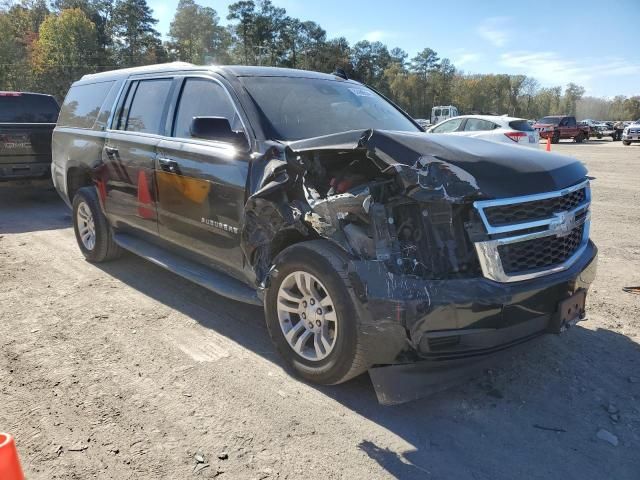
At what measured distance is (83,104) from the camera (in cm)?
601

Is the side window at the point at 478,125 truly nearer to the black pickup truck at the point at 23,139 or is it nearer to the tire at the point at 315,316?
the black pickup truck at the point at 23,139

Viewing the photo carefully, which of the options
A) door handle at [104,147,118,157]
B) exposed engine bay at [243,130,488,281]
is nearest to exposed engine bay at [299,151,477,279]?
exposed engine bay at [243,130,488,281]

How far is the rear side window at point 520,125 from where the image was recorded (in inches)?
543

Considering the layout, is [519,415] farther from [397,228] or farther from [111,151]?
[111,151]

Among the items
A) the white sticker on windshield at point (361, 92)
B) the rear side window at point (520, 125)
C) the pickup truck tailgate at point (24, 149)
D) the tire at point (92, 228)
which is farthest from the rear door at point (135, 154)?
the rear side window at point (520, 125)

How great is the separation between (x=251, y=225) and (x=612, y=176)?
13.8 m

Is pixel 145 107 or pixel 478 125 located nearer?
pixel 145 107

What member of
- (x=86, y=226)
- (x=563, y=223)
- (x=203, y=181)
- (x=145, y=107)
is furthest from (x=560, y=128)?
(x=203, y=181)

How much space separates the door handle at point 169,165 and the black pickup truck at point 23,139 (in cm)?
609

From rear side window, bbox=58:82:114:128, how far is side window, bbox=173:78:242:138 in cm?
168

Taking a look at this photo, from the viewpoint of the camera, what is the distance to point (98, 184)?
5418 millimetres

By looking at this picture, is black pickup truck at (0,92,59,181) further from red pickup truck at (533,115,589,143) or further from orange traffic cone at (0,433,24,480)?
red pickup truck at (533,115,589,143)

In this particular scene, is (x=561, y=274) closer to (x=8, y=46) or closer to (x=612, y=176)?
(x=612, y=176)

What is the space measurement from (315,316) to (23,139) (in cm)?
816
